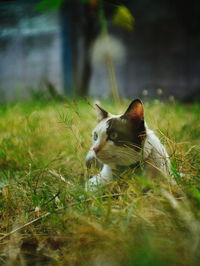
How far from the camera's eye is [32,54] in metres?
5.06

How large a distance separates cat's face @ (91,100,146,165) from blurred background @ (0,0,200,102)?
3.80 meters

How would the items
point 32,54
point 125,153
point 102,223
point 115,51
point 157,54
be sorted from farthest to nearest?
1. point 115,51
2. point 157,54
3. point 32,54
4. point 125,153
5. point 102,223

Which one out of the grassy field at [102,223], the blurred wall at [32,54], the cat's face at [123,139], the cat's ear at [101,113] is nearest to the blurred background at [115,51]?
the blurred wall at [32,54]

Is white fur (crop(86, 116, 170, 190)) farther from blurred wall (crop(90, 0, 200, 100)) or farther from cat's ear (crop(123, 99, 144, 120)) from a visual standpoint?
blurred wall (crop(90, 0, 200, 100))

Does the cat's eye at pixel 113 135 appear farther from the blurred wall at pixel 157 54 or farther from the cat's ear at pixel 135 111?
the blurred wall at pixel 157 54

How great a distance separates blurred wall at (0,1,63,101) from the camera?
464cm

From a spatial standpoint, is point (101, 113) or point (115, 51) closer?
point (101, 113)

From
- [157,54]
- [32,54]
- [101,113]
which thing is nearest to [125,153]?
[101,113]

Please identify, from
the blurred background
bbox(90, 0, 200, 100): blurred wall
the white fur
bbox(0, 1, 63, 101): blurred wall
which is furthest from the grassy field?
bbox(90, 0, 200, 100): blurred wall

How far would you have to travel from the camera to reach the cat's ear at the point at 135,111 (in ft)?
3.76

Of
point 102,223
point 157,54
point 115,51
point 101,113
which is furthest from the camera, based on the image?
point 115,51

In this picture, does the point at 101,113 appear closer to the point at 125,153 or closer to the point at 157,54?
the point at 125,153

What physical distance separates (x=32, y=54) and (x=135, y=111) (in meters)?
4.14

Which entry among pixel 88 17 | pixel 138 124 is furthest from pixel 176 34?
pixel 138 124
